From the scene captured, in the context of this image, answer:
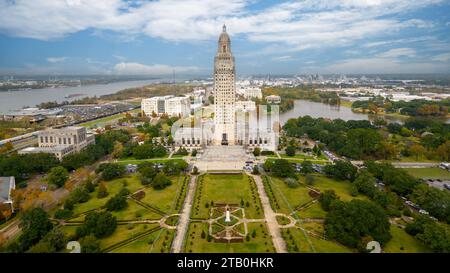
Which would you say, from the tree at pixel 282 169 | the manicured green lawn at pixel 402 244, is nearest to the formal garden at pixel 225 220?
the tree at pixel 282 169

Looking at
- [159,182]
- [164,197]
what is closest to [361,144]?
[159,182]

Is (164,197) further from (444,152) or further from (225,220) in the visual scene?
(444,152)

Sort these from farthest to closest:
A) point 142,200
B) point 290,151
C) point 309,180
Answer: point 290,151, point 309,180, point 142,200

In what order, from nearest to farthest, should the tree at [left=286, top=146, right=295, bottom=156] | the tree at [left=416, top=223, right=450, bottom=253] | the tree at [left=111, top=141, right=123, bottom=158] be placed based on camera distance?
the tree at [left=416, top=223, right=450, bottom=253] < the tree at [left=111, top=141, right=123, bottom=158] < the tree at [left=286, top=146, right=295, bottom=156]

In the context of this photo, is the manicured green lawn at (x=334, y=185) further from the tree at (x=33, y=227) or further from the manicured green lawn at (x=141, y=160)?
the tree at (x=33, y=227)

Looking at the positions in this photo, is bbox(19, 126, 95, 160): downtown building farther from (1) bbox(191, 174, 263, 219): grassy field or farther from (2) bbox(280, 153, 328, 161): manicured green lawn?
(2) bbox(280, 153, 328, 161): manicured green lawn

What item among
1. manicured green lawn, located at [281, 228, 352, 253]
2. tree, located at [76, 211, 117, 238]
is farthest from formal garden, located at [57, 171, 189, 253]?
manicured green lawn, located at [281, 228, 352, 253]
